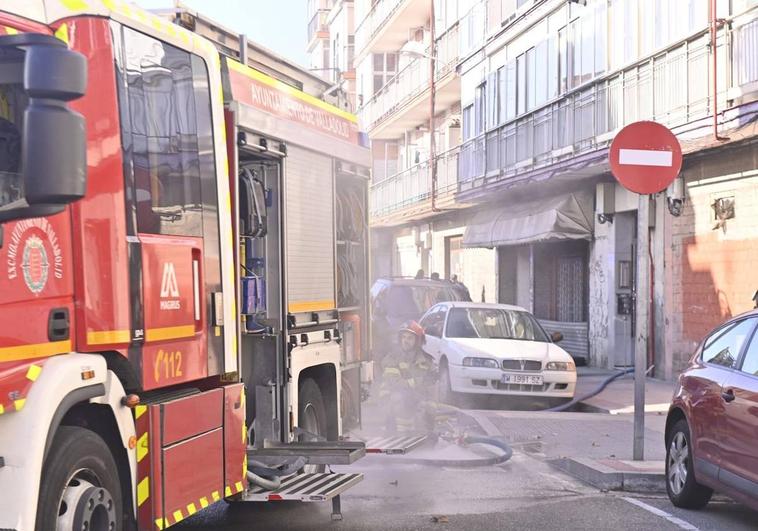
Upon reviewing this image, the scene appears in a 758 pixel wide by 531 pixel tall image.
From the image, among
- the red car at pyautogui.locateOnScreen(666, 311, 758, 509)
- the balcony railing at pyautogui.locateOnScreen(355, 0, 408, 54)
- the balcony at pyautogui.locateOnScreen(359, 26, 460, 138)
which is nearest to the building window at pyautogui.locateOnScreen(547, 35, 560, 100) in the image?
the balcony at pyautogui.locateOnScreen(359, 26, 460, 138)

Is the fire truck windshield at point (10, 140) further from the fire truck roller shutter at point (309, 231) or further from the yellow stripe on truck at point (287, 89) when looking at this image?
the fire truck roller shutter at point (309, 231)

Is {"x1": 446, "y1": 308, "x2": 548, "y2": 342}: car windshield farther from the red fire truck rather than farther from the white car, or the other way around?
the red fire truck

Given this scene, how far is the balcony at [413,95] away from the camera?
31578 mm

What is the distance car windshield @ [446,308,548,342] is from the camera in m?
15.6

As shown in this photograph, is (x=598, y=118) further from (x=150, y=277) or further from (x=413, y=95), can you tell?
(x=150, y=277)

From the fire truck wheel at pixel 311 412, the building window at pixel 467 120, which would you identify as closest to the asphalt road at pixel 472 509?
the fire truck wheel at pixel 311 412

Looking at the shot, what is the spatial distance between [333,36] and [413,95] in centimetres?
2044

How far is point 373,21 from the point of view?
4084 centimetres

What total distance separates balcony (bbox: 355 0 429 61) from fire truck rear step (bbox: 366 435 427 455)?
27364 mm

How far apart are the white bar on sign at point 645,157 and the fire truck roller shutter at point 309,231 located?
290 cm

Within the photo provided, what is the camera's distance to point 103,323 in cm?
475

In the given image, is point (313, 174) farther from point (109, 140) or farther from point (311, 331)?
point (109, 140)

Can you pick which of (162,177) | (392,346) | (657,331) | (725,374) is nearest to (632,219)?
(657,331)

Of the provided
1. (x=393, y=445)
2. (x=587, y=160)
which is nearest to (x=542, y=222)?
(x=587, y=160)
